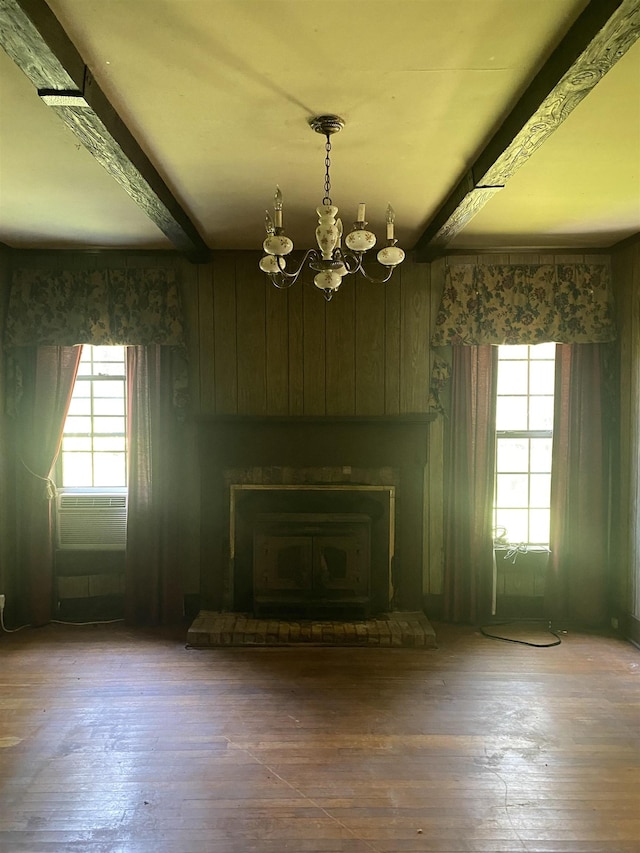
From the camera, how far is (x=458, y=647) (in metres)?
3.82

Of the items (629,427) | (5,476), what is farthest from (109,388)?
(629,427)

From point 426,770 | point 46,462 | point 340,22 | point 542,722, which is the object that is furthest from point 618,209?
point 46,462

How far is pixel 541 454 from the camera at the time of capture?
170 inches

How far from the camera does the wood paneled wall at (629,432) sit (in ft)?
12.7

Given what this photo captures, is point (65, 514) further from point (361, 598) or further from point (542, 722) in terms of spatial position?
point (542, 722)

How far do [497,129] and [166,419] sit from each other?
9.09 feet

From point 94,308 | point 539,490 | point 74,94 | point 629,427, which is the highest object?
point 74,94

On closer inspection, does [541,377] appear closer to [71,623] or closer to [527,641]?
[527,641]

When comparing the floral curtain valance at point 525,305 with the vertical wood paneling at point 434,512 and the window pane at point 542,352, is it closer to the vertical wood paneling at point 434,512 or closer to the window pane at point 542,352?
the window pane at point 542,352

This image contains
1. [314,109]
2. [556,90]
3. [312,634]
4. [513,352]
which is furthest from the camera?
[513,352]

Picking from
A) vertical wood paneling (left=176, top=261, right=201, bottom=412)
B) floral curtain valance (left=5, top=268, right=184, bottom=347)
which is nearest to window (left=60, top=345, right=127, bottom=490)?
floral curtain valance (left=5, top=268, right=184, bottom=347)

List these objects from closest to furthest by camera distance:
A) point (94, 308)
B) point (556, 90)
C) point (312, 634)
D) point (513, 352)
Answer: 1. point (556, 90)
2. point (312, 634)
3. point (94, 308)
4. point (513, 352)

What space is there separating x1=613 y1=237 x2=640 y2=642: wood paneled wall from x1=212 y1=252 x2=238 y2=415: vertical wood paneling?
8.51 ft

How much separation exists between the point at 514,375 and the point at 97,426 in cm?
300
